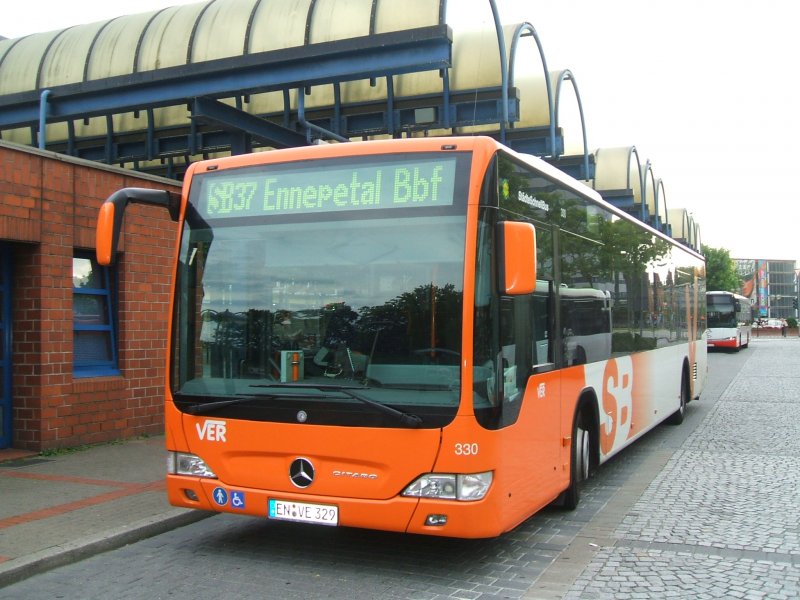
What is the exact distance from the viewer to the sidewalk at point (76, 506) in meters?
5.83

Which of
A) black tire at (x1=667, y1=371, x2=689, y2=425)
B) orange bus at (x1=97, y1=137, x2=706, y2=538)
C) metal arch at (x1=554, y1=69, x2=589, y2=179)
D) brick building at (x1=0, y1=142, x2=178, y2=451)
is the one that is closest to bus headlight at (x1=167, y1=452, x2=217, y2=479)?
orange bus at (x1=97, y1=137, x2=706, y2=538)

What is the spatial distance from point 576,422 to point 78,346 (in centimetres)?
649

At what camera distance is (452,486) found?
16.8 feet

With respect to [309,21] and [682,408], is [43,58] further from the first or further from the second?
[682,408]

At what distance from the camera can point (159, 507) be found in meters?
7.12

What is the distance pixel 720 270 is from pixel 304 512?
108463mm

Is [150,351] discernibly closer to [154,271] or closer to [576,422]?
[154,271]

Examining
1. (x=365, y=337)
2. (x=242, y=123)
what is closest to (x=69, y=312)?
(x=242, y=123)

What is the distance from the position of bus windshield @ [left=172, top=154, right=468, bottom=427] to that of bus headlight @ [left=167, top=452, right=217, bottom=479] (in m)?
0.36

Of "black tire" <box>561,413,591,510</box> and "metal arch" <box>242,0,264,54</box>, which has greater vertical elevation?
"metal arch" <box>242,0,264,54</box>

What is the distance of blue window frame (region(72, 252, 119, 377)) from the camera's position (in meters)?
10.5

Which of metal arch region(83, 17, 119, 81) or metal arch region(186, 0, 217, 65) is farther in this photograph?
metal arch region(83, 17, 119, 81)

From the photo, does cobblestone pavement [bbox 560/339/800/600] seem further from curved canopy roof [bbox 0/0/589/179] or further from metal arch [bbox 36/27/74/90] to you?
metal arch [bbox 36/27/74/90]

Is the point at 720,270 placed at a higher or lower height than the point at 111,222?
higher
